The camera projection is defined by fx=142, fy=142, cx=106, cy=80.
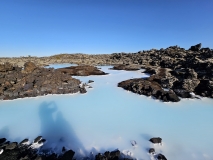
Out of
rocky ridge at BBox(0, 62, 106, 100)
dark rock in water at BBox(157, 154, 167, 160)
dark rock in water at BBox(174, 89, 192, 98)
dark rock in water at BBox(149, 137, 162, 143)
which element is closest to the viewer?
dark rock in water at BBox(157, 154, 167, 160)

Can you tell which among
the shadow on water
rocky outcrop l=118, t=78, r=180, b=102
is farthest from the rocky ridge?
rocky outcrop l=118, t=78, r=180, b=102

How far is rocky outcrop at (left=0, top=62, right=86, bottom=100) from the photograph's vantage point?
1043 centimetres

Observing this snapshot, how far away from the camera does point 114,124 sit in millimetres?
6383

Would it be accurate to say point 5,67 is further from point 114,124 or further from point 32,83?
point 114,124

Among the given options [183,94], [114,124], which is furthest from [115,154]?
[183,94]

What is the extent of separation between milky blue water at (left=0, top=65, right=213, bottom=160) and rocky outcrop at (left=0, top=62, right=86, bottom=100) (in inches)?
39.5

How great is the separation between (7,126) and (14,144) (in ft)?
5.91

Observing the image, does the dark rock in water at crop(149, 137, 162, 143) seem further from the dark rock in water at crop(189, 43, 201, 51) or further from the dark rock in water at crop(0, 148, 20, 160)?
the dark rock in water at crop(189, 43, 201, 51)

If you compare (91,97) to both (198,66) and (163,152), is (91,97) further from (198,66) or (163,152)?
(198,66)

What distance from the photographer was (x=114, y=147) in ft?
16.3

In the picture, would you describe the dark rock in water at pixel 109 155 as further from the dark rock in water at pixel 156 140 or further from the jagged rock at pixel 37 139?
the jagged rock at pixel 37 139

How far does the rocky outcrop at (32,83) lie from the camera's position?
1043cm

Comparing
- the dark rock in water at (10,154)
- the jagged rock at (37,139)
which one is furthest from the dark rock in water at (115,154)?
the dark rock in water at (10,154)

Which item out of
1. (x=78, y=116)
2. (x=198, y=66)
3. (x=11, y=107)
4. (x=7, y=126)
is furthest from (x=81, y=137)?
(x=198, y=66)
